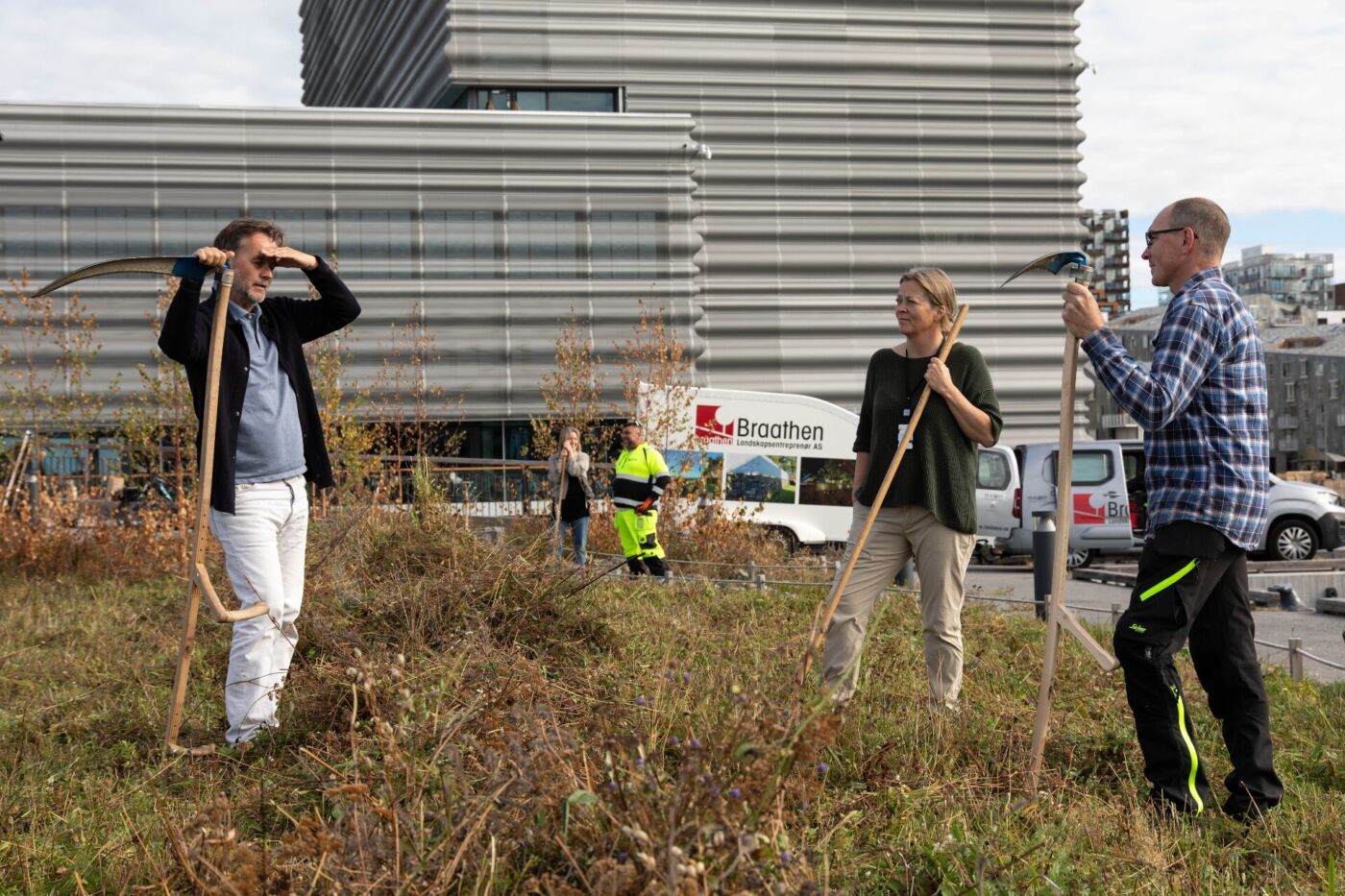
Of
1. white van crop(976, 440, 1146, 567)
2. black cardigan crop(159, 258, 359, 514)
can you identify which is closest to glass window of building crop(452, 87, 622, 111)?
white van crop(976, 440, 1146, 567)

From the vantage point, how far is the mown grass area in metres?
2.57

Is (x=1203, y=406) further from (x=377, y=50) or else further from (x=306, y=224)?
(x=377, y=50)

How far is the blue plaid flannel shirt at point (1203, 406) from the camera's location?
385 centimetres

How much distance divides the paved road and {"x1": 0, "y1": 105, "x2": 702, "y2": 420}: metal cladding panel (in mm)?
25987

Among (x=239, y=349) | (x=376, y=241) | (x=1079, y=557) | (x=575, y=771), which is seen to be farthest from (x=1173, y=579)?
(x=376, y=241)

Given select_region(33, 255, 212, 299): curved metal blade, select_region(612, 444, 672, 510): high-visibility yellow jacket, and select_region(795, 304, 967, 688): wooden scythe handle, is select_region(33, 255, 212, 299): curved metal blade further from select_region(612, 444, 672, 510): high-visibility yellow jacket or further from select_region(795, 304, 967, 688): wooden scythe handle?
select_region(612, 444, 672, 510): high-visibility yellow jacket

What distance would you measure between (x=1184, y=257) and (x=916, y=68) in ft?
153

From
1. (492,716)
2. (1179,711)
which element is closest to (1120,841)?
(1179,711)

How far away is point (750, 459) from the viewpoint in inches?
738

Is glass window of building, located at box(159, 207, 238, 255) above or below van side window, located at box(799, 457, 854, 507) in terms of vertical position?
above

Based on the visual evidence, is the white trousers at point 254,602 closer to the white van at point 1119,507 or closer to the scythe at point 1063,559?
the scythe at point 1063,559

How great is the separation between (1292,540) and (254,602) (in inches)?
695

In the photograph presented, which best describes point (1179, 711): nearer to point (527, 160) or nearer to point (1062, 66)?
point (527, 160)

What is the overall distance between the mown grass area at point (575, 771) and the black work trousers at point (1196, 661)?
0.16 meters
